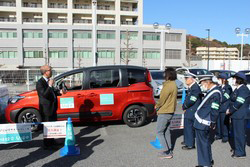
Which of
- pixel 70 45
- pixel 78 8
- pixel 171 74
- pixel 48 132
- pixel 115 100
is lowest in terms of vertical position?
pixel 48 132

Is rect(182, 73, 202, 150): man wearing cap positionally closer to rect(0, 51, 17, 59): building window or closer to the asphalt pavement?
the asphalt pavement

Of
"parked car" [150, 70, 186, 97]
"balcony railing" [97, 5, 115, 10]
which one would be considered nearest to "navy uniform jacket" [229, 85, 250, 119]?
"parked car" [150, 70, 186, 97]

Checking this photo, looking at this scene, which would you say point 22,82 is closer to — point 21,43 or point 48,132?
point 48,132

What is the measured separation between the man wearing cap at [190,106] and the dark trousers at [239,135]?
0.83 m

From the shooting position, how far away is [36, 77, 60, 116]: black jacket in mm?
4539

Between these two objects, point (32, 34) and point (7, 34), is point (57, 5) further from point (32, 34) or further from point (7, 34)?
point (7, 34)

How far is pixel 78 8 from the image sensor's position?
4538 cm


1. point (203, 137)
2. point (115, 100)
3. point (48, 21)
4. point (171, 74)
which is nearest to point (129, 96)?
point (115, 100)

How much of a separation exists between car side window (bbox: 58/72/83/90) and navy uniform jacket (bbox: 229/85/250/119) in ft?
13.3

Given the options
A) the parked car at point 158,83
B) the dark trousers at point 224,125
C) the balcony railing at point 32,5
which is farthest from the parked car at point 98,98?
the balcony railing at point 32,5

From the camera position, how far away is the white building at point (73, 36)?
41.1m

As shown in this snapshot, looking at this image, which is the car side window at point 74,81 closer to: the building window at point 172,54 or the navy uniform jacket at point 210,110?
the navy uniform jacket at point 210,110

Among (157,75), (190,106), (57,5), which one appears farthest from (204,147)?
(57,5)

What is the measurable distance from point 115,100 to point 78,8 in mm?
43352
